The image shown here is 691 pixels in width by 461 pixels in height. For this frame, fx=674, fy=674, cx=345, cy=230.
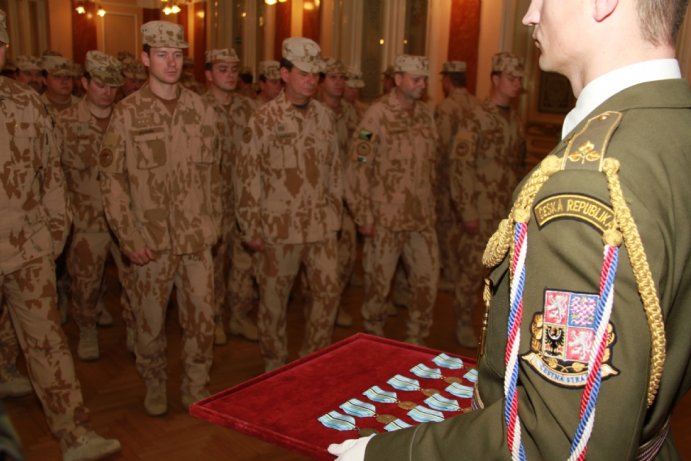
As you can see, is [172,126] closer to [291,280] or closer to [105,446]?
[291,280]

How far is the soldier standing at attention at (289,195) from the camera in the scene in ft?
12.2

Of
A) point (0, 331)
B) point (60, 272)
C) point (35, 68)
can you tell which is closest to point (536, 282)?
point (0, 331)

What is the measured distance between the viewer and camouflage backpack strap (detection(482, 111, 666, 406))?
0.87 m

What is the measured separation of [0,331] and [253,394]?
2.50 meters

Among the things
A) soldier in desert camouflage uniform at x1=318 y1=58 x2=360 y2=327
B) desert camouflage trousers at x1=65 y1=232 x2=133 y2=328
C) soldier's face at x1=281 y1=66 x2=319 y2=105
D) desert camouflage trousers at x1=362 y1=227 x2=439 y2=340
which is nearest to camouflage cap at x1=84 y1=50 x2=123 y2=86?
desert camouflage trousers at x1=65 y1=232 x2=133 y2=328

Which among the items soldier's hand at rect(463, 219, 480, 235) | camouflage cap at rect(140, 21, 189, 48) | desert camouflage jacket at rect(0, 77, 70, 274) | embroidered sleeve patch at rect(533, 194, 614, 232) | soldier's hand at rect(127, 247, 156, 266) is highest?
camouflage cap at rect(140, 21, 189, 48)

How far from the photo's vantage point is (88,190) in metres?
4.23

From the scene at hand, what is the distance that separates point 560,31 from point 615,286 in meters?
0.42

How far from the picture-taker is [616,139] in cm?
97

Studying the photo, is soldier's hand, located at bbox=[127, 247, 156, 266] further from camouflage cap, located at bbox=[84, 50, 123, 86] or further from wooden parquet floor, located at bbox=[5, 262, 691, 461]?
camouflage cap, located at bbox=[84, 50, 123, 86]

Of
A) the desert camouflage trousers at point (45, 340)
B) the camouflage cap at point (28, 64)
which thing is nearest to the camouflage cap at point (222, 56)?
the camouflage cap at point (28, 64)

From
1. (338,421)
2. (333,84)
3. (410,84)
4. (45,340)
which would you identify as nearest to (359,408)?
(338,421)

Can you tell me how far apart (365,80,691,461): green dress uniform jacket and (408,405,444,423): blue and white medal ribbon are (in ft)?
1.66

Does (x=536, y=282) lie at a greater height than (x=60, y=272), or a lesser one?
greater
